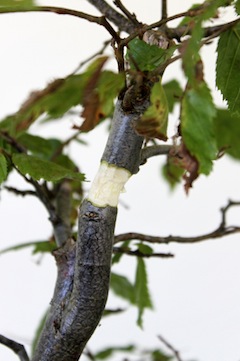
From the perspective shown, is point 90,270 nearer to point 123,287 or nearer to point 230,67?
point 230,67

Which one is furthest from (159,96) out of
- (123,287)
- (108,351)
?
(108,351)

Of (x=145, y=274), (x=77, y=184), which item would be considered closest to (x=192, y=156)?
(x=145, y=274)

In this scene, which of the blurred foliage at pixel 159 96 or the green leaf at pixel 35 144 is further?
the green leaf at pixel 35 144

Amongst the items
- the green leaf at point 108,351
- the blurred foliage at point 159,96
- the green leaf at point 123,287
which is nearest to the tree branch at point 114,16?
the blurred foliage at point 159,96

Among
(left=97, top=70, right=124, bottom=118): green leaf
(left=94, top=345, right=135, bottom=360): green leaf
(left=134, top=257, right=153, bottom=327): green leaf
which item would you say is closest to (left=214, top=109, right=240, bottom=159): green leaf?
(left=134, top=257, right=153, bottom=327): green leaf

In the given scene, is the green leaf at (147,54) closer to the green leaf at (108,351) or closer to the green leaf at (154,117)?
the green leaf at (154,117)

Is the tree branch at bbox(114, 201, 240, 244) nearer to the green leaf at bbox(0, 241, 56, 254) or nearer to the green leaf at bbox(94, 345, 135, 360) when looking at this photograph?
the green leaf at bbox(0, 241, 56, 254)
